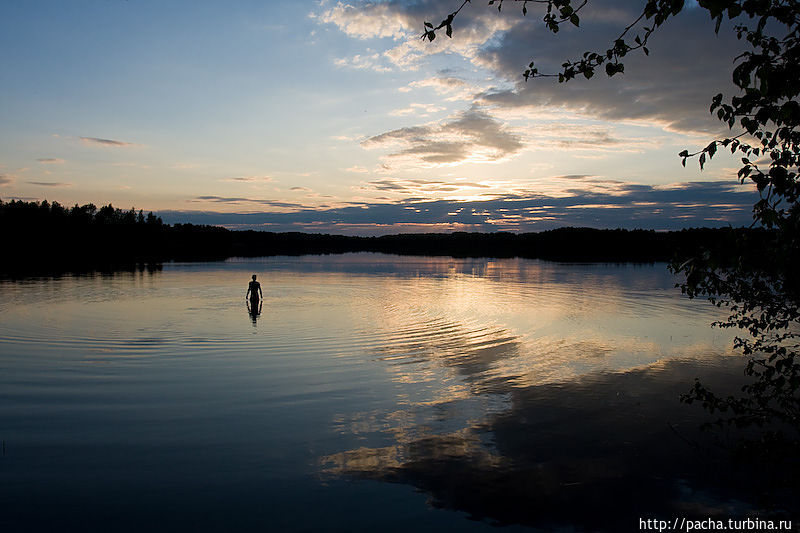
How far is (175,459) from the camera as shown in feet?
34.1

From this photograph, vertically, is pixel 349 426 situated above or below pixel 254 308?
below

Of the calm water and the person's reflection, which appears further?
the person's reflection

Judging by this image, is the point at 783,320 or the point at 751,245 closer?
the point at 751,245

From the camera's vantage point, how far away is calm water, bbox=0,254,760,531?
868cm

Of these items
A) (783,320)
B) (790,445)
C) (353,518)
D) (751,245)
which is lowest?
(353,518)

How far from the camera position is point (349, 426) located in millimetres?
12625

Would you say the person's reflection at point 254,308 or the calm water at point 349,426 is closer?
the calm water at point 349,426

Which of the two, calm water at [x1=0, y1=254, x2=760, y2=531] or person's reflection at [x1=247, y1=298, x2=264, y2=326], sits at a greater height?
person's reflection at [x1=247, y1=298, x2=264, y2=326]

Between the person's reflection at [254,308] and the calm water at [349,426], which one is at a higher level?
the person's reflection at [254,308]

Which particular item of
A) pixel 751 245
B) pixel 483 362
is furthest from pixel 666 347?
pixel 751 245

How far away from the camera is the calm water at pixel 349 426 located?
8680mm

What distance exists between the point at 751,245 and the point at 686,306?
3410cm

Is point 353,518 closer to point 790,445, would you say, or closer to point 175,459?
point 175,459

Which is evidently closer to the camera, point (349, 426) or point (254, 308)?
point (349, 426)
